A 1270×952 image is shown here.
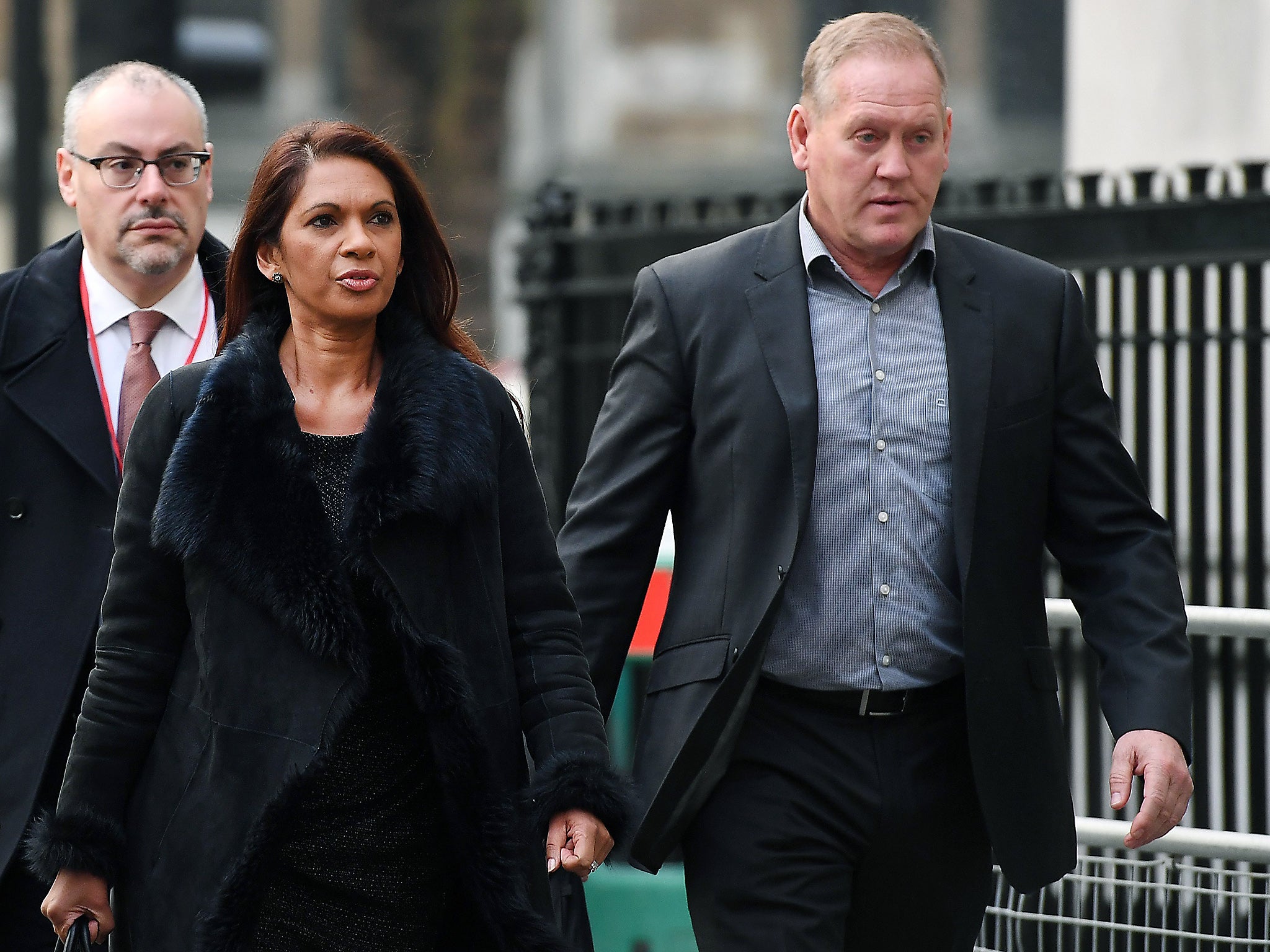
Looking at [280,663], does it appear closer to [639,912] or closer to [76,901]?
[76,901]

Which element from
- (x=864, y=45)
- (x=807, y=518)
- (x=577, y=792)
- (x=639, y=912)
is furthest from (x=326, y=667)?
(x=639, y=912)

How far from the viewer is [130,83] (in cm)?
461

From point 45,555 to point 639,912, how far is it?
2.37 m

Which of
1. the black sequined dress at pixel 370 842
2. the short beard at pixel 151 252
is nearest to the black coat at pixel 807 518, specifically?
the black sequined dress at pixel 370 842

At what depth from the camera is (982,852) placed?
3.97m

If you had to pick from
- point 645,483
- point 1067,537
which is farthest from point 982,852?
point 645,483

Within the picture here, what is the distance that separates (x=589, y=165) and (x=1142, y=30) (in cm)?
2484

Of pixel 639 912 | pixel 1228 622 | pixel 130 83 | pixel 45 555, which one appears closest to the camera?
pixel 45 555

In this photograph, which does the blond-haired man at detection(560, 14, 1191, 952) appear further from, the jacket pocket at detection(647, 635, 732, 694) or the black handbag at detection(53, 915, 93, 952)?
the black handbag at detection(53, 915, 93, 952)

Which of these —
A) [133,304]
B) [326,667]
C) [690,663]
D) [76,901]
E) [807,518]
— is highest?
[133,304]

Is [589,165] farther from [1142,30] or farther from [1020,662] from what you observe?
[1020,662]

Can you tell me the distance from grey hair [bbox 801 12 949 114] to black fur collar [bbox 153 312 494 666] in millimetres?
939

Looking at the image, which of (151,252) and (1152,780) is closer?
(1152,780)

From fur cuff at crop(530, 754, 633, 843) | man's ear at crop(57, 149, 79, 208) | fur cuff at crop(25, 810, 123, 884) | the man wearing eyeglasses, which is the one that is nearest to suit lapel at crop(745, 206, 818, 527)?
fur cuff at crop(530, 754, 633, 843)
